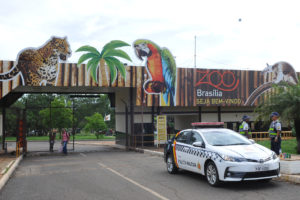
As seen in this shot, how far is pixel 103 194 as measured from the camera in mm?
8086

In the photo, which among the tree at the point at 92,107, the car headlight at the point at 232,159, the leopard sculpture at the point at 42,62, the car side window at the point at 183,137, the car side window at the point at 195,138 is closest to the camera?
the car headlight at the point at 232,159

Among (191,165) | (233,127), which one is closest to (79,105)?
(233,127)

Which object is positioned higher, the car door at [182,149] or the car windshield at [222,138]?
the car windshield at [222,138]

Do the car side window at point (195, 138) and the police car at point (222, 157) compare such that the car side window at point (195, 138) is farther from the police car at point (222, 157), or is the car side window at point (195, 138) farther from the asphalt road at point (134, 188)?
the asphalt road at point (134, 188)

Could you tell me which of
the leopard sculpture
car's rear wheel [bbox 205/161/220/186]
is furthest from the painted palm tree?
car's rear wheel [bbox 205/161/220/186]

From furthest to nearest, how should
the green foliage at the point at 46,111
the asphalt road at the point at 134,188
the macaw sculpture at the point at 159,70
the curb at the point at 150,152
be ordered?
1. the green foliage at the point at 46,111
2. the macaw sculpture at the point at 159,70
3. the curb at the point at 150,152
4. the asphalt road at the point at 134,188

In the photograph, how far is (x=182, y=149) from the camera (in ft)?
33.8

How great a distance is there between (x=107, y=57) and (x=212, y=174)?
14.2 meters

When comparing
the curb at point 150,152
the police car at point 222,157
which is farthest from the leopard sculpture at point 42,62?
the police car at point 222,157

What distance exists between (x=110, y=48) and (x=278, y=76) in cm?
1351

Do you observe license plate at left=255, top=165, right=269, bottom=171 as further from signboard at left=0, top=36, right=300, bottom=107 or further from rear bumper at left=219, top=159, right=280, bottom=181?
signboard at left=0, top=36, right=300, bottom=107

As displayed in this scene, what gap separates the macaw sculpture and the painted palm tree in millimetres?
1221

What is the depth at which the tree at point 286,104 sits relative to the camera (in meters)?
13.9

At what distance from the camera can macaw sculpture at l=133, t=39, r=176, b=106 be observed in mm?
21938
